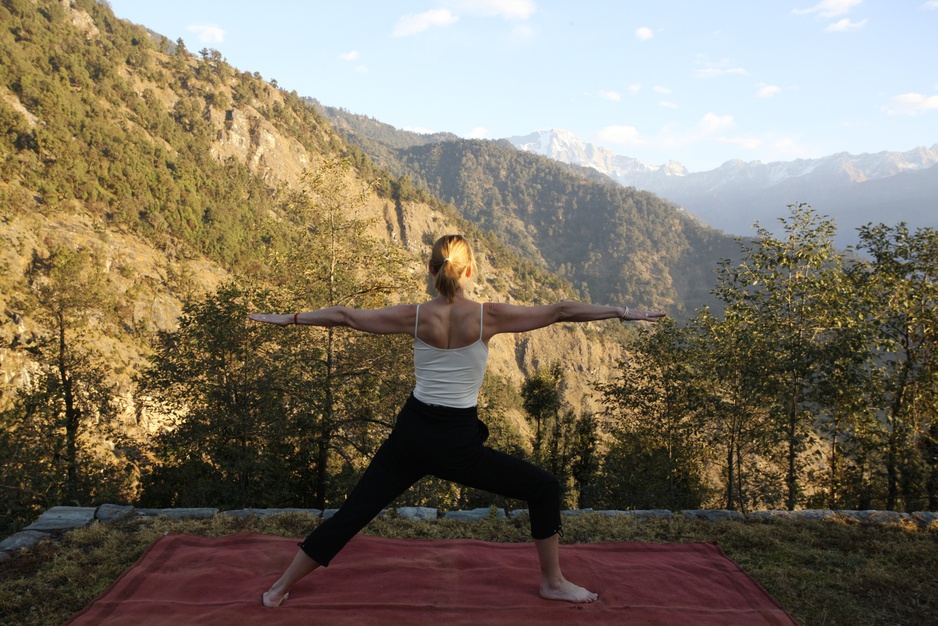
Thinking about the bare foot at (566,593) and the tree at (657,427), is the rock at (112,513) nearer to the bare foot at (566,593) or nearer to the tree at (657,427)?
the bare foot at (566,593)

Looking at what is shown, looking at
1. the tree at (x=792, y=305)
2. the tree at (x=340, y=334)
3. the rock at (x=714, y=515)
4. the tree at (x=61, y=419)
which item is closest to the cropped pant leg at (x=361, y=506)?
the rock at (x=714, y=515)

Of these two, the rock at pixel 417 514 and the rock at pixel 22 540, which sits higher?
the rock at pixel 22 540

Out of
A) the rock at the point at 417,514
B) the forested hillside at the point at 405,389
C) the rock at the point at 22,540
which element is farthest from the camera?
the forested hillside at the point at 405,389

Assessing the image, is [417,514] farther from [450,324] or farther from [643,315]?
[643,315]

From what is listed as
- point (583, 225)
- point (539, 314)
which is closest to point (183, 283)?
point (539, 314)

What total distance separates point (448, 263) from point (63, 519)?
14.1 ft

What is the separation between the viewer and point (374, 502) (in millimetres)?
3090

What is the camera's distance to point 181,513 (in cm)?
505

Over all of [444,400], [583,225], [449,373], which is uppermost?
[583,225]

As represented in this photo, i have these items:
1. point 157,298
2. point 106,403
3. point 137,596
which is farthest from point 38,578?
point 157,298

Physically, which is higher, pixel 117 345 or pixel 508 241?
pixel 508 241

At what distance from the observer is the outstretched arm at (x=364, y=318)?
9.98 ft

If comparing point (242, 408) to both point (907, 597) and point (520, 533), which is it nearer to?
point (520, 533)

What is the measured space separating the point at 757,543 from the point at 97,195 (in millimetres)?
51399
